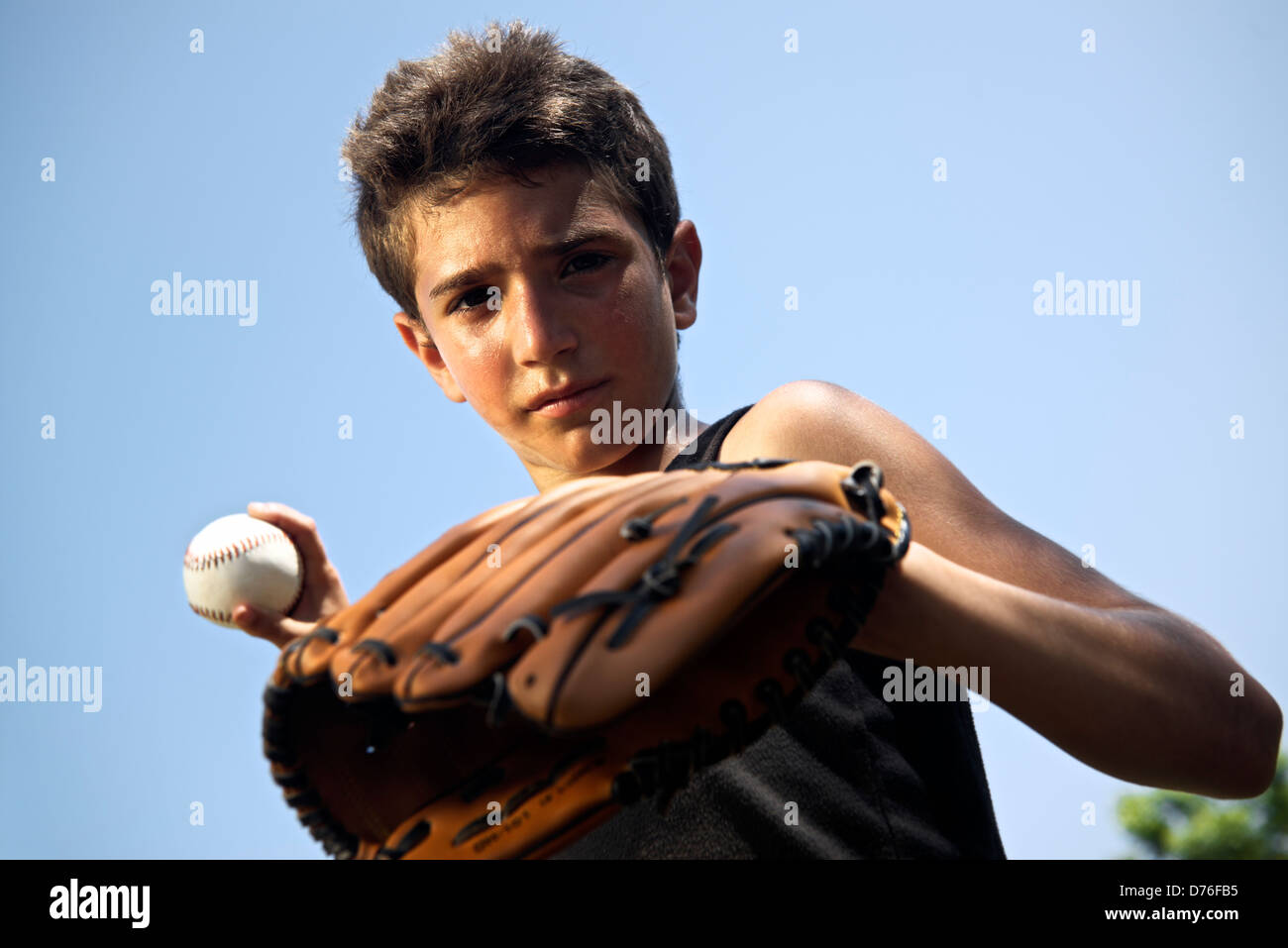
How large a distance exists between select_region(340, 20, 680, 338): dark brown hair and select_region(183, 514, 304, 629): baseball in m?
0.74

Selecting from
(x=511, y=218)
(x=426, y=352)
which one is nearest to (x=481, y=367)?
(x=511, y=218)

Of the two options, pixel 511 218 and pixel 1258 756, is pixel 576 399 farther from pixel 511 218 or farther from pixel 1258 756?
pixel 1258 756

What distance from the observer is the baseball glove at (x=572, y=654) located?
50.8 inches

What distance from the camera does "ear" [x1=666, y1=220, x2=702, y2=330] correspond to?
9.84 ft

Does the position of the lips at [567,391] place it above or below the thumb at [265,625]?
above

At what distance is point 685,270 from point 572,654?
1944 millimetres

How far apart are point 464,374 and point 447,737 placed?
1045mm

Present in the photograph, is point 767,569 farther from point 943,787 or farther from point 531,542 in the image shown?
point 943,787

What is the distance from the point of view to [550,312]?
7.86ft

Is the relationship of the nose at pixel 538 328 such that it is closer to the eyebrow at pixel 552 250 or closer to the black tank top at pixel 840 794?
the eyebrow at pixel 552 250

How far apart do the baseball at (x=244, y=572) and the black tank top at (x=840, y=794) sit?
111 cm

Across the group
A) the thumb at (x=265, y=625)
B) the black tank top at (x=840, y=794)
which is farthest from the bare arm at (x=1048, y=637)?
the thumb at (x=265, y=625)

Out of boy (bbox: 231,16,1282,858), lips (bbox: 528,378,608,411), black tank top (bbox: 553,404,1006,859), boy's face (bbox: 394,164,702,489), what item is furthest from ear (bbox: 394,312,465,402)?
black tank top (bbox: 553,404,1006,859)

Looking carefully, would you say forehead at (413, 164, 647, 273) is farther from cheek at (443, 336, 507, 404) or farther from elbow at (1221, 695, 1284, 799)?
elbow at (1221, 695, 1284, 799)
